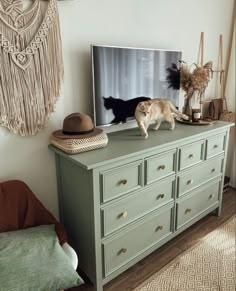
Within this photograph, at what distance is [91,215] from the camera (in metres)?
1.46

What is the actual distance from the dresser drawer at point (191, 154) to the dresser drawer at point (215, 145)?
0.28 ft

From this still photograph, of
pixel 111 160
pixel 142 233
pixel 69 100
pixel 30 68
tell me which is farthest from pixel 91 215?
pixel 30 68

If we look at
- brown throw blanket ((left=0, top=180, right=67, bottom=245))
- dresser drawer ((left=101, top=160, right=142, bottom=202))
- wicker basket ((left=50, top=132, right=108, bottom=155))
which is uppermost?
wicker basket ((left=50, top=132, right=108, bottom=155))

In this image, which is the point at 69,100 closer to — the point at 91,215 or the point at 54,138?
the point at 54,138

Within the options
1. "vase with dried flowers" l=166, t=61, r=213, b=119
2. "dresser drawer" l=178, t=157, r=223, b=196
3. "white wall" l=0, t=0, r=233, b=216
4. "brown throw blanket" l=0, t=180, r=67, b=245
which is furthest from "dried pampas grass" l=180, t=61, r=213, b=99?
"brown throw blanket" l=0, t=180, r=67, b=245

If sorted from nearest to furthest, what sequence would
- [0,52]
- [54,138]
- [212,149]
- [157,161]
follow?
1. [0,52]
2. [54,138]
3. [157,161]
4. [212,149]

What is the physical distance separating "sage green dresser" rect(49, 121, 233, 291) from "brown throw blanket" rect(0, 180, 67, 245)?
19 cm

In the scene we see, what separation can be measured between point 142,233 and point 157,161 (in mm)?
514

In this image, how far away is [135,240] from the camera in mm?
1730

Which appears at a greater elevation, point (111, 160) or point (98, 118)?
point (98, 118)

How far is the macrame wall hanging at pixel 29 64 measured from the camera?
54.4 inches

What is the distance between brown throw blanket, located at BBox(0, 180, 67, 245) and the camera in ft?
4.71

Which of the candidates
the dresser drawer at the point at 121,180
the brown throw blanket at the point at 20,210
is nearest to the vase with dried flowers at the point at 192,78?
the dresser drawer at the point at 121,180

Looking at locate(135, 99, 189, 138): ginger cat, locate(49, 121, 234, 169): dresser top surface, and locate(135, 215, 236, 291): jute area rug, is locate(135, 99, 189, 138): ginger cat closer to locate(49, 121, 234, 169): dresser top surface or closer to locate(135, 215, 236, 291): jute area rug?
locate(49, 121, 234, 169): dresser top surface
